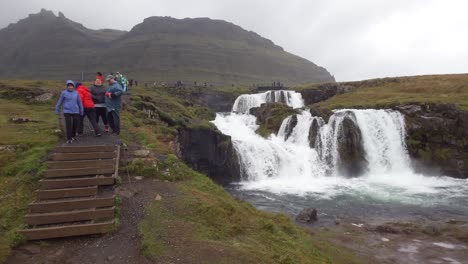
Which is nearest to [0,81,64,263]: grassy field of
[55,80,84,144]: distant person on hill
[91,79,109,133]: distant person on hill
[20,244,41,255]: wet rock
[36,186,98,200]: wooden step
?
[20,244,41,255]: wet rock

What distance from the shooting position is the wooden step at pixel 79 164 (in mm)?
10406

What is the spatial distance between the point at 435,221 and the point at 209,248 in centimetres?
1714

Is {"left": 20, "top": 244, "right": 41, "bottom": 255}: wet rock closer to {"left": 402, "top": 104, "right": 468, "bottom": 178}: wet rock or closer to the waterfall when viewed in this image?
the waterfall

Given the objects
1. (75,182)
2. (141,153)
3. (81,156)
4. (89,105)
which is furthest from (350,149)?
(75,182)

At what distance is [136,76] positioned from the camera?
6929 inches

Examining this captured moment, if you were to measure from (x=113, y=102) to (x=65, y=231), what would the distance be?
793 centimetres

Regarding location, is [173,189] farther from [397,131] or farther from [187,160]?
[397,131]

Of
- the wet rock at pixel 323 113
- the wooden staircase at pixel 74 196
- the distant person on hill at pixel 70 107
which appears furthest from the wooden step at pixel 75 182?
the wet rock at pixel 323 113

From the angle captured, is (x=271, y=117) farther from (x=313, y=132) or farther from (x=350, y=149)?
(x=350, y=149)

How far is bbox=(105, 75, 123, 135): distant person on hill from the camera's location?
563 inches

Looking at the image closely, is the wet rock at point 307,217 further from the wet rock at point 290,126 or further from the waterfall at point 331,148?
the wet rock at point 290,126

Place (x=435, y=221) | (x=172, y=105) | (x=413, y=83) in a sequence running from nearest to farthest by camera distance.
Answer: (x=435, y=221) → (x=172, y=105) → (x=413, y=83)

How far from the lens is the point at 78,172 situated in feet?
33.2

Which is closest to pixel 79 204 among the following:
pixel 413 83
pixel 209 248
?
pixel 209 248
